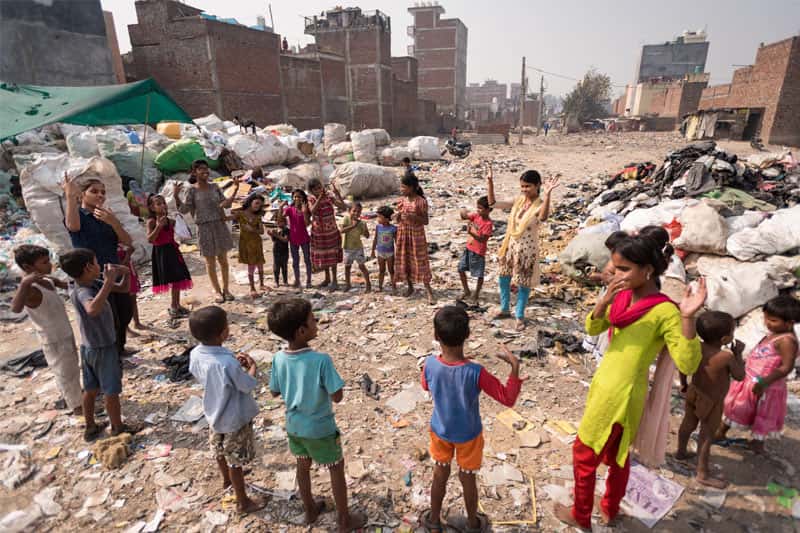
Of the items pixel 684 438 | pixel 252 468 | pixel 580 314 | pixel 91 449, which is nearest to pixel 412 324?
pixel 580 314

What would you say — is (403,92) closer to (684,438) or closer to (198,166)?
(198,166)

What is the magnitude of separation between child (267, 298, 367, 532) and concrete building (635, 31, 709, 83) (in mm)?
75800

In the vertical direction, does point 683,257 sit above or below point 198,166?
below

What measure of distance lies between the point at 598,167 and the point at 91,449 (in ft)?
54.4

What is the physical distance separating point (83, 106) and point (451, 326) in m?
5.71

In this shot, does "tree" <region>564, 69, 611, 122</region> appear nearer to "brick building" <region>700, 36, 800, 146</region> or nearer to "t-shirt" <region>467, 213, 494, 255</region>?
"brick building" <region>700, 36, 800, 146</region>

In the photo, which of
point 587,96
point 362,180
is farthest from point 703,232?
point 587,96

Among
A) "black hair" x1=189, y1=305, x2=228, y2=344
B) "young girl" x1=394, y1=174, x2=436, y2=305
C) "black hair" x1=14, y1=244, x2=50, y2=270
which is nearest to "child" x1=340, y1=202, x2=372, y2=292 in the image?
"young girl" x1=394, y1=174, x2=436, y2=305

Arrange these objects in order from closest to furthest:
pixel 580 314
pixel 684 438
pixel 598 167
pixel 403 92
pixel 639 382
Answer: pixel 639 382, pixel 684 438, pixel 580 314, pixel 598 167, pixel 403 92

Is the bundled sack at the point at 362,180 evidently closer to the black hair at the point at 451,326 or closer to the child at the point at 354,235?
the child at the point at 354,235

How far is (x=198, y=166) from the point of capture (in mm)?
4652

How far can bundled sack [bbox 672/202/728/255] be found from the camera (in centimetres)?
491

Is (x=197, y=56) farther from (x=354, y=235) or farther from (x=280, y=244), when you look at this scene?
(x=354, y=235)

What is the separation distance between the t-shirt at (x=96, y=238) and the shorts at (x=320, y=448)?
2.76 metres
